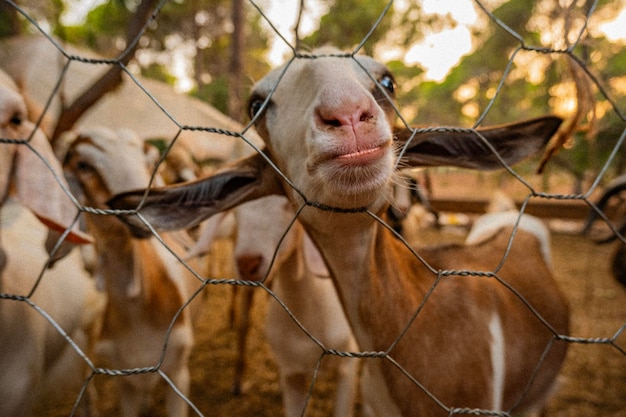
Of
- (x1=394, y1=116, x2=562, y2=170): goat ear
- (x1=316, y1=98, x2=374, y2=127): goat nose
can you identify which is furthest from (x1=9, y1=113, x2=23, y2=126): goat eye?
(x1=394, y1=116, x2=562, y2=170): goat ear

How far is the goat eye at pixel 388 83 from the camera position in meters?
1.04

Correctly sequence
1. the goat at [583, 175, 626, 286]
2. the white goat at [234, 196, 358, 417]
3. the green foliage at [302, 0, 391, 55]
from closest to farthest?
the white goat at [234, 196, 358, 417], the goat at [583, 175, 626, 286], the green foliage at [302, 0, 391, 55]

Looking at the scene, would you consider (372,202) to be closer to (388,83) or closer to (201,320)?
(388,83)

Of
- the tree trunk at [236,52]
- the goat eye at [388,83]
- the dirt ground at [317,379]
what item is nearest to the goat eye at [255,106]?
the goat eye at [388,83]

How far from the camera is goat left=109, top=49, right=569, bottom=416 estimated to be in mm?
806

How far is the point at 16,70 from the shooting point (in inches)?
111

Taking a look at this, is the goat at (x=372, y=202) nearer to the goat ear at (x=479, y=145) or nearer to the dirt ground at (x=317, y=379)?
the goat ear at (x=479, y=145)

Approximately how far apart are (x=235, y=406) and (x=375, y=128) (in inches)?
77.2

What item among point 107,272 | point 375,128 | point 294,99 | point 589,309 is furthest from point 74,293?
point 589,309

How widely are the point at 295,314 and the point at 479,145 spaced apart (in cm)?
104

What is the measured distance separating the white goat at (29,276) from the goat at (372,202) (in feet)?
0.81

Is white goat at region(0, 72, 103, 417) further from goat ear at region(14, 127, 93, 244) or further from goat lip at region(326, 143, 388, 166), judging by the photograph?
goat lip at region(326, 143, 388, 166)

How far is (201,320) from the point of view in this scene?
3455 millimetres

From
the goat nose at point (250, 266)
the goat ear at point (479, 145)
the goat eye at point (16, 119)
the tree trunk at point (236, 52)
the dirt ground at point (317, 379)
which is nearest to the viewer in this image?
the goat ear at point (479, 145)
